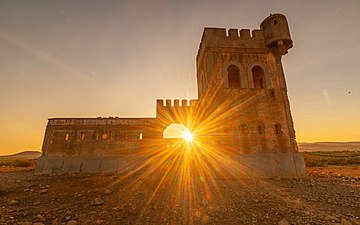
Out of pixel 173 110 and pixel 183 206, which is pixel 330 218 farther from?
pixel 173 110

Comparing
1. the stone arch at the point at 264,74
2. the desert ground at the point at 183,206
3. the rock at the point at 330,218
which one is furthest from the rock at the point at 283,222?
the stone arch at the point at 264,74

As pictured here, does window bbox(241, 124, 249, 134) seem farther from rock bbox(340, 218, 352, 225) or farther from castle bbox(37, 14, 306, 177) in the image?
rock bbox(340, 218, 352, 225)

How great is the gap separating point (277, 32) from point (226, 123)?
23.7 ft

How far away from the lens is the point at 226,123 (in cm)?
1081

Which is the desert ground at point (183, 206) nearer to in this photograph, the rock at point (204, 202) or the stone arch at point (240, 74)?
the rock at point (204, 202)

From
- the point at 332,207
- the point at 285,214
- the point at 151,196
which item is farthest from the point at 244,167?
the point at 151,196

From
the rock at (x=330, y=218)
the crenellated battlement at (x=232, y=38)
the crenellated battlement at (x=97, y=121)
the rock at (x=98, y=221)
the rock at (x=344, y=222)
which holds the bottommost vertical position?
the rock at (x=330, y=218)

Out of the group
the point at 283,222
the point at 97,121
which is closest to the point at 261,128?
the point at 283,222

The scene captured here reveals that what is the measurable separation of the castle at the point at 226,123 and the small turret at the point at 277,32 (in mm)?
60

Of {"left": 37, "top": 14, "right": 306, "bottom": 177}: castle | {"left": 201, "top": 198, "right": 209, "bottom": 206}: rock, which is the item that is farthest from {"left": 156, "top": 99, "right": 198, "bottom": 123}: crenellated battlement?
{"left": 201, "top": 198, "right": 209, "bottom": 206}: rock

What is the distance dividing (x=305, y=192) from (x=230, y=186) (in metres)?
2.94

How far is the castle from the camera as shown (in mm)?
10516

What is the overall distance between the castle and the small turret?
60mm

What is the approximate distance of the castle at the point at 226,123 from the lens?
34.5 feet
